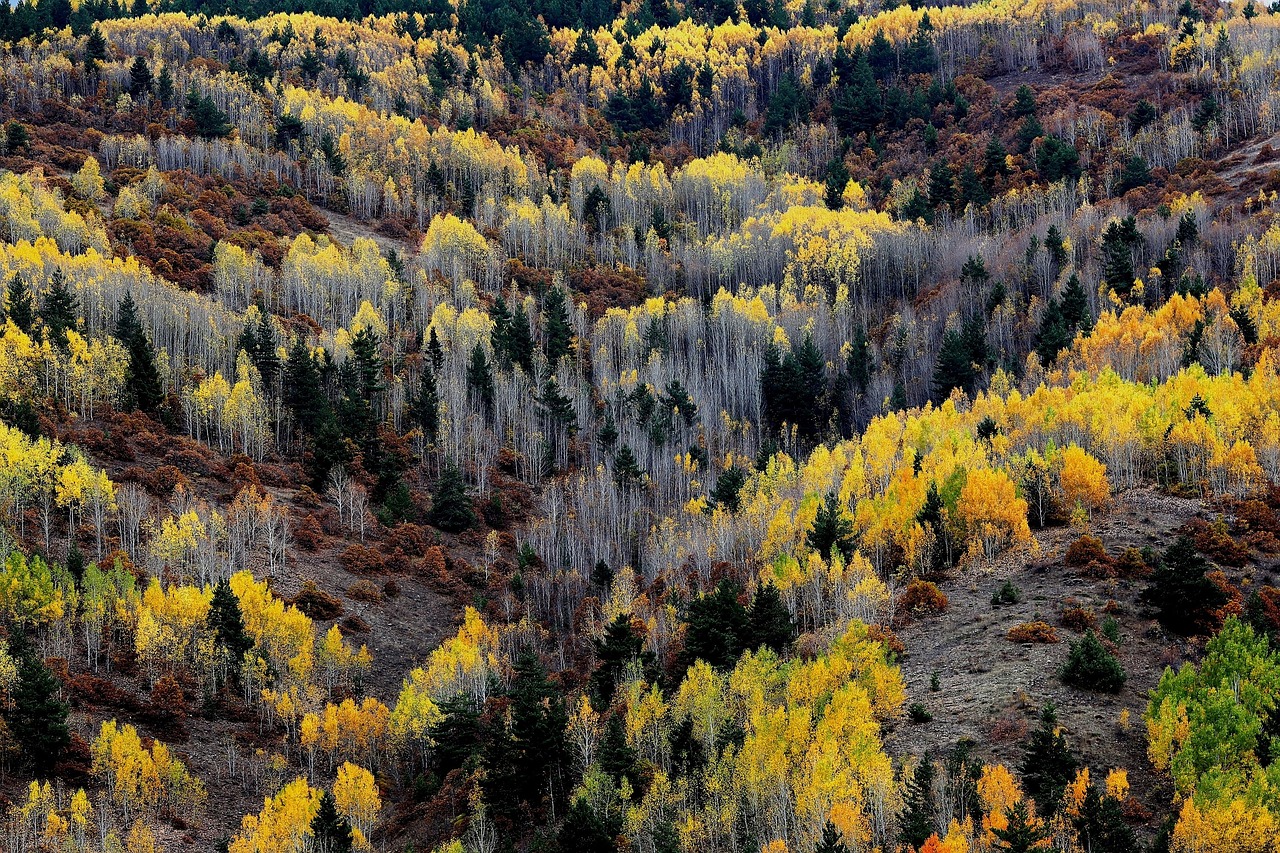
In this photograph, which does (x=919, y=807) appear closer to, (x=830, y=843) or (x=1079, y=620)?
(x=830, y=843)

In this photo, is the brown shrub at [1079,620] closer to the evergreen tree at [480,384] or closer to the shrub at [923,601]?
the shrub at [923,601]

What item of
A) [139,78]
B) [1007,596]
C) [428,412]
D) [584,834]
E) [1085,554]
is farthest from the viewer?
[139,78]

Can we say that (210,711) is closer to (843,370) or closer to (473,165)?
(843,370)

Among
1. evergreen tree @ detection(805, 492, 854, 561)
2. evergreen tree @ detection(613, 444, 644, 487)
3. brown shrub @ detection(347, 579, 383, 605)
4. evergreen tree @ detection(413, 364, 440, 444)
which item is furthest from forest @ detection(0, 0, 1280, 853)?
evergreen tree @ detection(613, 444, 644, 487)

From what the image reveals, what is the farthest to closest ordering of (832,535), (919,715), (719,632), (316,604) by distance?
(316,604) < (832,535) < (719,632) < (919,715)

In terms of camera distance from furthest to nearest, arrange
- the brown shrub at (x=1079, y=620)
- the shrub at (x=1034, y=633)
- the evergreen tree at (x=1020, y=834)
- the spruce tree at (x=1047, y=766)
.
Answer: the brown shrub at (x=1079, y=620) → the shrub at (x=1034, y=633) → the spruce tree at (x=1047, y=766) → the evergreen tree at (x=1020, y=834)

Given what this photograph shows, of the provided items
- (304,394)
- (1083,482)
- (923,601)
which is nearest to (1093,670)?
(923,601)

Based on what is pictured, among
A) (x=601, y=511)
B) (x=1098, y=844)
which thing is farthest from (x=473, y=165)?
(x=1098, y=844)

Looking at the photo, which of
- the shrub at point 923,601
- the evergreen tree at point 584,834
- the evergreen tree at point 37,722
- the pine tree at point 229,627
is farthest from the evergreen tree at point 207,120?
the evergreen tree at point 584,834
